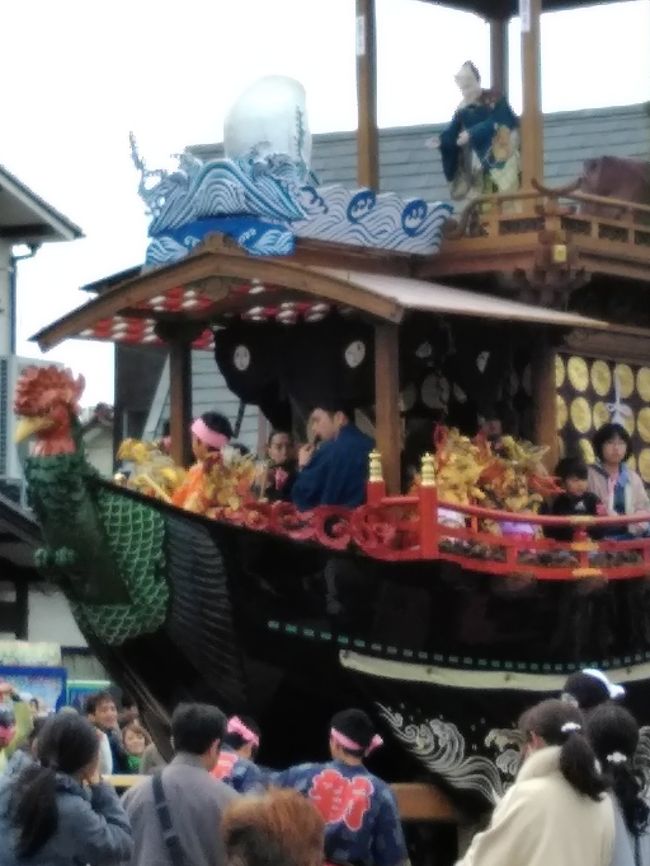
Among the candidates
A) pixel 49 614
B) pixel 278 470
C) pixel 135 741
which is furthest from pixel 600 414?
pixel 49 614

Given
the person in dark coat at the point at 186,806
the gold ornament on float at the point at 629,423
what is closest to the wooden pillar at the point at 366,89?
the gold ornament on float at the point at 629,423

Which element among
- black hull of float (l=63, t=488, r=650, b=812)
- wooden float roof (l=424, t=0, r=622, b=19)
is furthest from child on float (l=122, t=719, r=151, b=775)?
wooden float roof (l=424, t=0, r=622, b=19)

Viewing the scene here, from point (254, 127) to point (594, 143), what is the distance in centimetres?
853

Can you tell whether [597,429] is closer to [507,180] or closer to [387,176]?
[507,180]

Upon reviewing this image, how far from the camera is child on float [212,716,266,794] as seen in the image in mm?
10555

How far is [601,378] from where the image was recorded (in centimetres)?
1551

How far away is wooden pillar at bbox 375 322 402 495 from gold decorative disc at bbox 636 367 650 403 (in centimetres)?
260

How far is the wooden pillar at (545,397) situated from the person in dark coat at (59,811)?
6761 millimetres

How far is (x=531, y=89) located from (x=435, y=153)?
708cm

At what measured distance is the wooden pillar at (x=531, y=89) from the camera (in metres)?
14.6

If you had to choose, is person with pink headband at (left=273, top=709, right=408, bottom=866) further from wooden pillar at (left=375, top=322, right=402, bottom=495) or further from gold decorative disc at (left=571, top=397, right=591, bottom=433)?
gold decorative disc at (left=571, top=397, right=591, bottom=433)

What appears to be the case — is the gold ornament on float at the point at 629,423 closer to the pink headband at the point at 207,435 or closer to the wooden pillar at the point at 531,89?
the wooden pillar at the point at 531,89

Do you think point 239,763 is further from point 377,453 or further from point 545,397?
point 545,397

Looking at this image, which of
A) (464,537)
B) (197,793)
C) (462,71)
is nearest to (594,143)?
(462,71)
